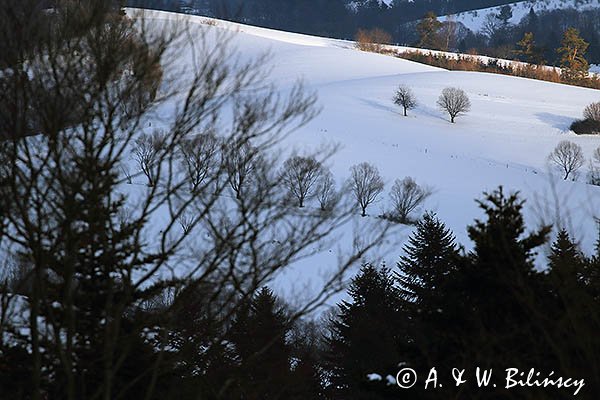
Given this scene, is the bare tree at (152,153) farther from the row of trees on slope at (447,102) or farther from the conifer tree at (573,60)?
the conifer tree at (573,60)

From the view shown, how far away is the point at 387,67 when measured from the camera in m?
68.1

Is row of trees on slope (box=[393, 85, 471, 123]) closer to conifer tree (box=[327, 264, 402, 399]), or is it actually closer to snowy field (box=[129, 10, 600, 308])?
snowy field (box=[129, 10, 600, 308])

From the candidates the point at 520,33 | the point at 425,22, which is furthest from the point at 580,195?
the point at 520,33

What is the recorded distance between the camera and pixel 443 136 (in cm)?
4231

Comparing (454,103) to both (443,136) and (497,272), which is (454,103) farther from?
(497,272)

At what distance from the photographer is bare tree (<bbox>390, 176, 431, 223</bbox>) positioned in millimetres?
29484

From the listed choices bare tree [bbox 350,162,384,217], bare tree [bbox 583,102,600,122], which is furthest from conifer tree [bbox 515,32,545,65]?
bare tree [bbox 350,162,384,217]

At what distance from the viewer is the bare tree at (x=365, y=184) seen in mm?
29906

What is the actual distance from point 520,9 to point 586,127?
166 meters

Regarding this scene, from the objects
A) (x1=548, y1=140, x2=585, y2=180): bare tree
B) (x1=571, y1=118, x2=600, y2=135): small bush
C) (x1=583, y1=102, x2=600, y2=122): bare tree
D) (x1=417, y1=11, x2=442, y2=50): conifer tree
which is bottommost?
(x1=548, y1=140, x2=585, y2=180): bare tree

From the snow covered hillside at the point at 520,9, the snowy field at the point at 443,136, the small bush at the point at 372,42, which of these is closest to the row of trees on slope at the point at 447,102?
the snowy field at the point at 443,136

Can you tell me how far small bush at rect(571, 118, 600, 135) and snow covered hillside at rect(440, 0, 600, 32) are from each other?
13795cm

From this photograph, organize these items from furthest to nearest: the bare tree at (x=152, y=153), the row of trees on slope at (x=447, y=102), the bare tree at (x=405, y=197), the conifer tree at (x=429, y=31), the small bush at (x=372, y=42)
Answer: the conifer tree at (x=429, y=31), the small bush at (x=372, y=42), the row of trees on slope at (x=447, y=102), the bare tree at (x=405, y=197), the bare tree at (x=152, y=153)

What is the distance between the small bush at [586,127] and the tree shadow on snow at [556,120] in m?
0.67
